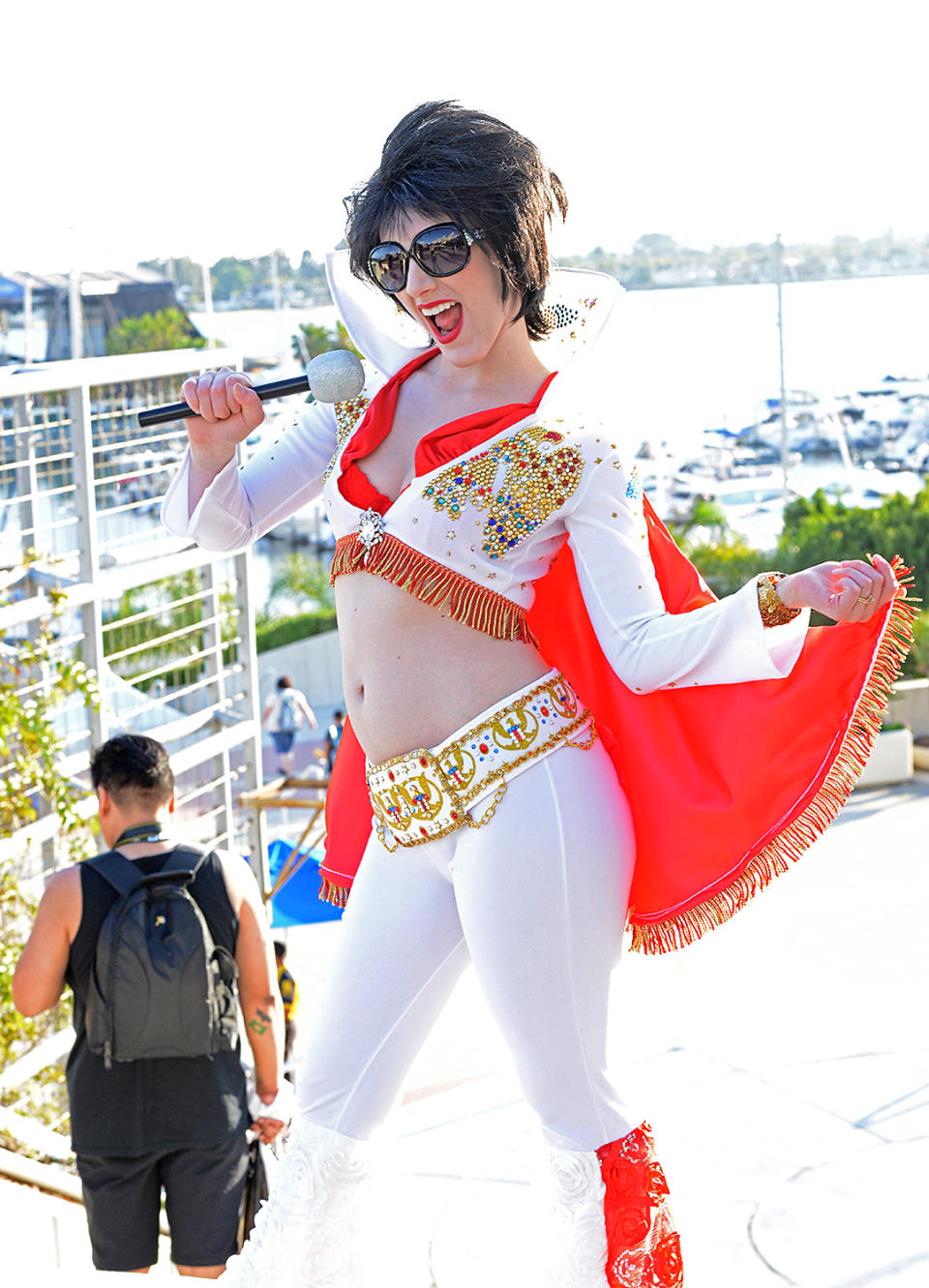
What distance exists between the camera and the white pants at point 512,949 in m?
1.69

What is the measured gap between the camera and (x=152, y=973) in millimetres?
2484

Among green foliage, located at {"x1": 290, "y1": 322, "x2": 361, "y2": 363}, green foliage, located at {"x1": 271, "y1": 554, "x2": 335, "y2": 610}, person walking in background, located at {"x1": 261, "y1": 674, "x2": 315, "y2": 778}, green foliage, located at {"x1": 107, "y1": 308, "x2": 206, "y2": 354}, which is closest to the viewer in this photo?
person walking in background, located at {"x1": 261, "y1": 674, "x2": 315, "y2": 778}

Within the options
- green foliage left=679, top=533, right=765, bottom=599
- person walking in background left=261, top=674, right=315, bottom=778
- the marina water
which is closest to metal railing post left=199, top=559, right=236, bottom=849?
person walking in background left=261, top=674, right=315, bottom=778

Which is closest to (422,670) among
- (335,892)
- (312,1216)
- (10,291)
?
(335,892)

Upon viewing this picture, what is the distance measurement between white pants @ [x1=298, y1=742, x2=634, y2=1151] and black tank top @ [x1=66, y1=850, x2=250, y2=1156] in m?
0.83

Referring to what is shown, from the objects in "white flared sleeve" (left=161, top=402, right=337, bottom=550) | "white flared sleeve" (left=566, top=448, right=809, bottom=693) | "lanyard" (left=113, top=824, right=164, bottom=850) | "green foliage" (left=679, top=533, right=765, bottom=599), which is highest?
"white flared sleeve" (left=161, top=402, right=337, bottom=550)

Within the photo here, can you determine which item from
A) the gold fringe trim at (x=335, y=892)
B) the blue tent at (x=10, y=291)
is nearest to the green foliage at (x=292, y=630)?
the gold fringe trim at (x=335, y=892)

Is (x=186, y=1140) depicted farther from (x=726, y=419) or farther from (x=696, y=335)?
(x=696, y=335)

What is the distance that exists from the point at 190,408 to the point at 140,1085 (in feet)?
4.57

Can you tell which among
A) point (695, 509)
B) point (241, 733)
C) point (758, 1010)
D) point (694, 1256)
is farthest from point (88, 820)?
point (695, 509)

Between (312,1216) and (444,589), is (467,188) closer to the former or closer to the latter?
(444,589)

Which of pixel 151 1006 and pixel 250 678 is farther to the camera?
pixel 250 678

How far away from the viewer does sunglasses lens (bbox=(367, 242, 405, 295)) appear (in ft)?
5.61

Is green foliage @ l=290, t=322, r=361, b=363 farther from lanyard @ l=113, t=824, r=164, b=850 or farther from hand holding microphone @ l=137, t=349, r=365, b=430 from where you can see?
hand holding microphone @ l=137, t=349, r=365, b=430
